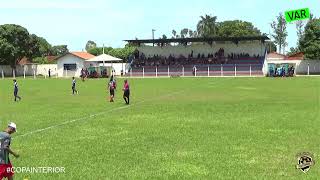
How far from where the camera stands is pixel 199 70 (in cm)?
8700

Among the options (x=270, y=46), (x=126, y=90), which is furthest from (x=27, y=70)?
(x=126, y=90)

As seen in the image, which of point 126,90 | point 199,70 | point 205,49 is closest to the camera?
point 126,90

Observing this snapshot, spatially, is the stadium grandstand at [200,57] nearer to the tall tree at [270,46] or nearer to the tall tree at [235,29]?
the tall tree at [270,46]

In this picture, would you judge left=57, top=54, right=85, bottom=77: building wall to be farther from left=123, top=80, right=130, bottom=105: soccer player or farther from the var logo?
the var logo

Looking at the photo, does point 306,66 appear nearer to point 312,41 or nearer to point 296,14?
point 312,41

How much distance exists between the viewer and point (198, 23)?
488 ft

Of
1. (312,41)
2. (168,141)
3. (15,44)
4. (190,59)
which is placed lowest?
(168,141)

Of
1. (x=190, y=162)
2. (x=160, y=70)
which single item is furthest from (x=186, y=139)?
(x=160, y=70)

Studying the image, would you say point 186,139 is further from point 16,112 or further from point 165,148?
point 16,112

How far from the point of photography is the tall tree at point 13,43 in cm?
9756

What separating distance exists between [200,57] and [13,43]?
34662mm

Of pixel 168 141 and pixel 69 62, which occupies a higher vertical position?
pixel 69 62

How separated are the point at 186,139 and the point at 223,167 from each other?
165 inches

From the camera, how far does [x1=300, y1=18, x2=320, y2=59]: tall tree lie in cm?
8500
